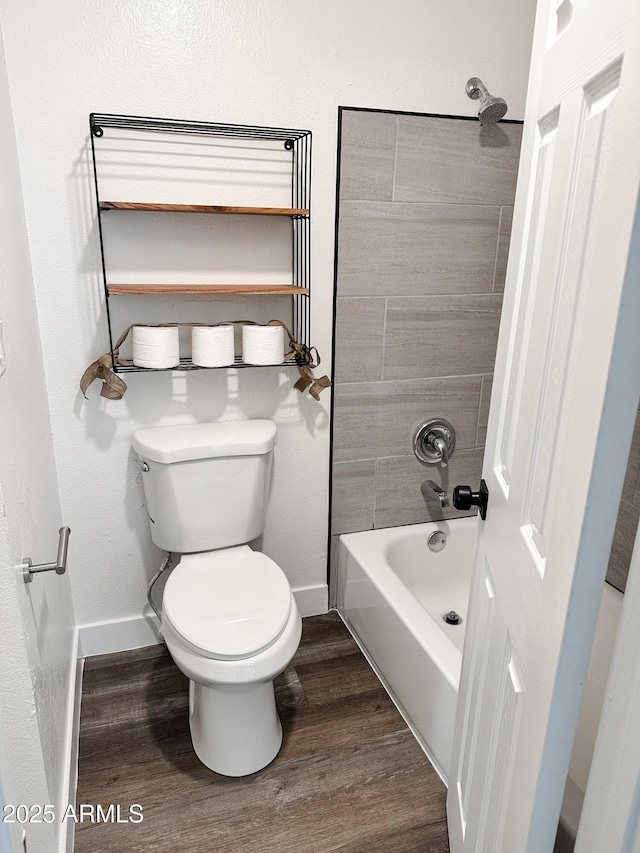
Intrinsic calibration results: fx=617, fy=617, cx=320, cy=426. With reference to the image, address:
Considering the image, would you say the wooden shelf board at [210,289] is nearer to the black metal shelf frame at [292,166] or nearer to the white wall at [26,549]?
the black metal shelf frame at [292,166]

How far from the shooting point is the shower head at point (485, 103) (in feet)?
6.31

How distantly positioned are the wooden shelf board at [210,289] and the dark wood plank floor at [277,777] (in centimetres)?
127

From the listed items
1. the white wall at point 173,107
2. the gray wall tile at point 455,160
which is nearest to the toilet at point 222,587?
the white wall at point 173,107

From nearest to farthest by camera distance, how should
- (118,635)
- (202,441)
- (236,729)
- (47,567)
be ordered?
(47,567), (236,729), (202,441), (118,635)

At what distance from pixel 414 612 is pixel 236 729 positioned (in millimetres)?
620

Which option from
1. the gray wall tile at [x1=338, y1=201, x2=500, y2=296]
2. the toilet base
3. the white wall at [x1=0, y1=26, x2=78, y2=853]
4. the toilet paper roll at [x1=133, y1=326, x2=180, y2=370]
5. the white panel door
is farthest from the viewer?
the gray wall tile at [x1=338, y1=201, x2=500, y2=296]

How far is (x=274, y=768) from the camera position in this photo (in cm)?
173

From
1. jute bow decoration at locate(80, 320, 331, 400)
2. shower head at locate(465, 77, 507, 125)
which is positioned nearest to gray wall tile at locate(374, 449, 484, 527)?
jute bow decoration at locate(80, 320, 331, 400)

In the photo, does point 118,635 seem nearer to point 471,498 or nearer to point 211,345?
point 211,345

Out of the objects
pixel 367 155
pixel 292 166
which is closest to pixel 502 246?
pixel 367 155

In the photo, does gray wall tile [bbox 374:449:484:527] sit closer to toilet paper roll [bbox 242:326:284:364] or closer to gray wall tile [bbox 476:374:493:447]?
gray wall tile [bbox 476:374:493:447]

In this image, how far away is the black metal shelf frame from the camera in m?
1.73

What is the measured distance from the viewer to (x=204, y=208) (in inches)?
69.1

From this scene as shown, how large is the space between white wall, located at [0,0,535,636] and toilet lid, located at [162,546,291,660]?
0.35 m
